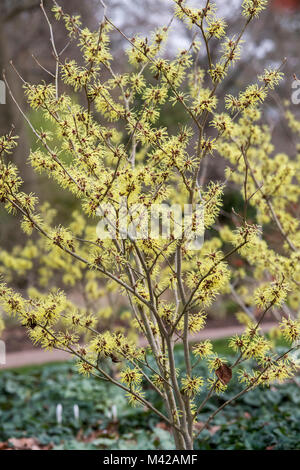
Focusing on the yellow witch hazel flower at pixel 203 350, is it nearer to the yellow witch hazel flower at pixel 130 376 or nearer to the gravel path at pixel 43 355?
the yellow witch hazel flower at pixel 130 376

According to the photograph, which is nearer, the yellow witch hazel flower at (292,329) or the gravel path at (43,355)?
the yellow witch hazel flower at (292,329)

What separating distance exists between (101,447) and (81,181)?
2406 millimetres

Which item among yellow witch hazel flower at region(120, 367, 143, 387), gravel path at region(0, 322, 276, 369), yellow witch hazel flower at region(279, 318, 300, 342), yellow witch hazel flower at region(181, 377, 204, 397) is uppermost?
gravel path at region(0, 322, 276, 369)

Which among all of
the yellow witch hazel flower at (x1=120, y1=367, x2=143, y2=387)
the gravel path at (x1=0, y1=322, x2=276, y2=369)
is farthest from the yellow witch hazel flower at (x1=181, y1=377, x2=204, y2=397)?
the gravel path at (x1=0, y1=322, x2=276, y2=369)

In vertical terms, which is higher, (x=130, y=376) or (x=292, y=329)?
(x=292, y=329)

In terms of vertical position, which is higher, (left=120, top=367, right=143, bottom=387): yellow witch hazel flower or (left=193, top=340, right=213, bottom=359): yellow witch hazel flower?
(left=193, top=340, right=213, bottom=359): yellow witch hazel flower

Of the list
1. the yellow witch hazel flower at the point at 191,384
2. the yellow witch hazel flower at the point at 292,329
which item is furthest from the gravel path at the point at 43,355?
the yellow witch hazel flower at the point at 292,329

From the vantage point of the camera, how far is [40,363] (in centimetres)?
723

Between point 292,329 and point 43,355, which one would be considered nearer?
point 292,329

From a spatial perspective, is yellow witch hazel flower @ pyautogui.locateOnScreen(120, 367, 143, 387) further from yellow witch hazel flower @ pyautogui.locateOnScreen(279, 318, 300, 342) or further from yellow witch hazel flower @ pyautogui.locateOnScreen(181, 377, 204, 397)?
yellow witch hazel flower @ pyautogui.locateOnScreen(279, 318, 300, 342)

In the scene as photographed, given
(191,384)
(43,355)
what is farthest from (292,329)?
(43,355)

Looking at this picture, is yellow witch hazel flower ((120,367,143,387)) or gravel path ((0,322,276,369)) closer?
yellow witch hazel flower ((120,367,143,387))

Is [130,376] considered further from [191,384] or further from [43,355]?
[43,355]
